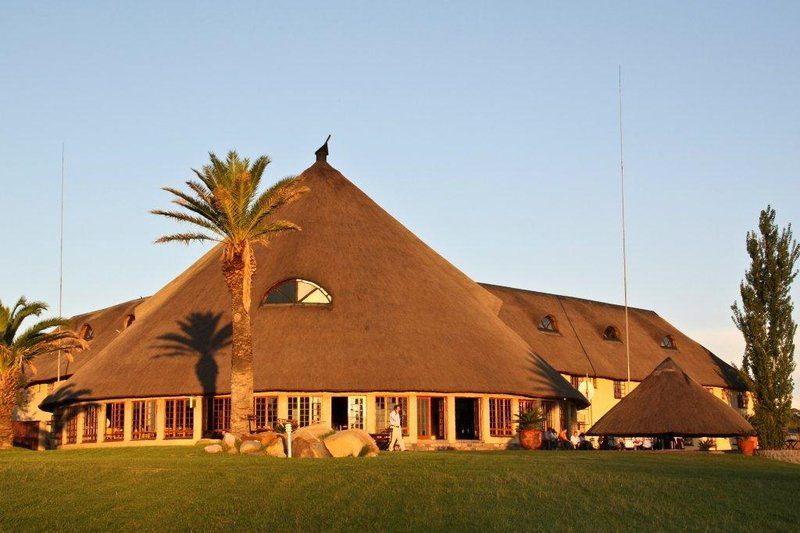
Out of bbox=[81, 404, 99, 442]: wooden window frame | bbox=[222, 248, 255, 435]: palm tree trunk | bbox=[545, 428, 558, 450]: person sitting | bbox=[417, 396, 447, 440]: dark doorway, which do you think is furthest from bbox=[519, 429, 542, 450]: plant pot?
bbox=[81, 404, 99, 442]: wooden window frame

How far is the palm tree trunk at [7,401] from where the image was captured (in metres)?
61.3

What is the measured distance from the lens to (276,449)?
137 ft

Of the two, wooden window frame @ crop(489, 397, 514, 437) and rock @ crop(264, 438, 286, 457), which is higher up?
wooden window frame @ crop(489, 397, 514, 437)

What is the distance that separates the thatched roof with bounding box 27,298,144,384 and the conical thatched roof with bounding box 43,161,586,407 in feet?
30.0

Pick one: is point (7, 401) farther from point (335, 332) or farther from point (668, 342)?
point (668, 342)

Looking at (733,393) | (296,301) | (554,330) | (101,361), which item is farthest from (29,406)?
(733,393)

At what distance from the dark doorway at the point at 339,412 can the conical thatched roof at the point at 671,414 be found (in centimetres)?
1330

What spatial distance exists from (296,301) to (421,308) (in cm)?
730

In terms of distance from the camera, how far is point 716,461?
45.0m

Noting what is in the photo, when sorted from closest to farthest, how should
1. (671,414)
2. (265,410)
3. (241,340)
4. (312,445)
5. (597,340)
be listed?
(312,445), (241,340), (671,414), (265,410), (597,340)

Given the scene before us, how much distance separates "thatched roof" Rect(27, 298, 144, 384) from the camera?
79812 mm

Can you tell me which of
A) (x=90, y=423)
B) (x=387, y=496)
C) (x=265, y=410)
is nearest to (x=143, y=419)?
(x=90, y=423)

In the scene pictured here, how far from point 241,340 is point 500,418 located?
57.3 feet

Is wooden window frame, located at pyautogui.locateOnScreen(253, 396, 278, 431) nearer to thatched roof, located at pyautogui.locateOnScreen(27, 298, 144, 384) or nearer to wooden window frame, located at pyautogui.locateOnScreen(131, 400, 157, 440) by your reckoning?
wooden window frame, located at pyautogui.locateOnScreen(131, 400, 157, 440)
